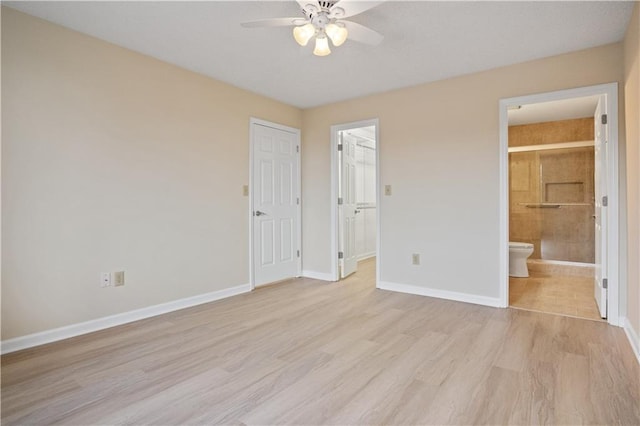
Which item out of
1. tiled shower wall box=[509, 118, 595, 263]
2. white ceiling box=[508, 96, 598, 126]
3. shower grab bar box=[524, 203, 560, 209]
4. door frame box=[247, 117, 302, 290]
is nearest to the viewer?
door frame box=[247, 117, 302, 290]

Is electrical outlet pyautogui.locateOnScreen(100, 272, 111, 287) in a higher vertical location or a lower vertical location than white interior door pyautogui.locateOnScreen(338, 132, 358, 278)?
lower

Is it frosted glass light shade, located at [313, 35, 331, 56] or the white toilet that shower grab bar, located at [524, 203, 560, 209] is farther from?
frosted glass light shade, located at [313, 35, 331, 56]

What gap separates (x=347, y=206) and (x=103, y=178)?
2874 millimetres

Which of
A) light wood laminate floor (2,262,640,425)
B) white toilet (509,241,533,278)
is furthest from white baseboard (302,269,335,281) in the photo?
white toilet (509,241,533,278)

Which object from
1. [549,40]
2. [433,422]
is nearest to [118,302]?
[433,422]

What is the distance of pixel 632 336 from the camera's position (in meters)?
2.33

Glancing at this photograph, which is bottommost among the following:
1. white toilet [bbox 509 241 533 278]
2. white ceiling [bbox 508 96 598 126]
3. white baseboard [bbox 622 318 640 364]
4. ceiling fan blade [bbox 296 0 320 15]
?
white baseboard [bbox 622 318 640 364]

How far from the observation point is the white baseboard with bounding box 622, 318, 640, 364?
84.9 inches

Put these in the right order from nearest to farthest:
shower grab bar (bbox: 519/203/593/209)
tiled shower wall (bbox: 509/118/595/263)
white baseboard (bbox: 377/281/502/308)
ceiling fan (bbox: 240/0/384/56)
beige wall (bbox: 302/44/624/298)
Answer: ceiling fan (bbox: 240/0/384/56) < beige wall (bbox: 302/44/624/298) < white baseboard (bbox: 377/281/502/308) < tiled shower wall (bbox: 509/118/595/263) < shower grab bar (bbox: 519/203/593/209)

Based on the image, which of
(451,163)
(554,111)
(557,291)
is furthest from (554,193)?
(451,163)

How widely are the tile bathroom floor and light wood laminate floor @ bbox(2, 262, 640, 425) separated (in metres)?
0.30

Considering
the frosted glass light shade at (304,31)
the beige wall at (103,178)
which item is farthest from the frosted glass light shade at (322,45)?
the beige wall at (103,178)

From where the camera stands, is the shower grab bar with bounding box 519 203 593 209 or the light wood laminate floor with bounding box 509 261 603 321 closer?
the light wood laminate floor with bounding box 509 261 603 321

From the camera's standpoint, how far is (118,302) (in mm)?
2768
